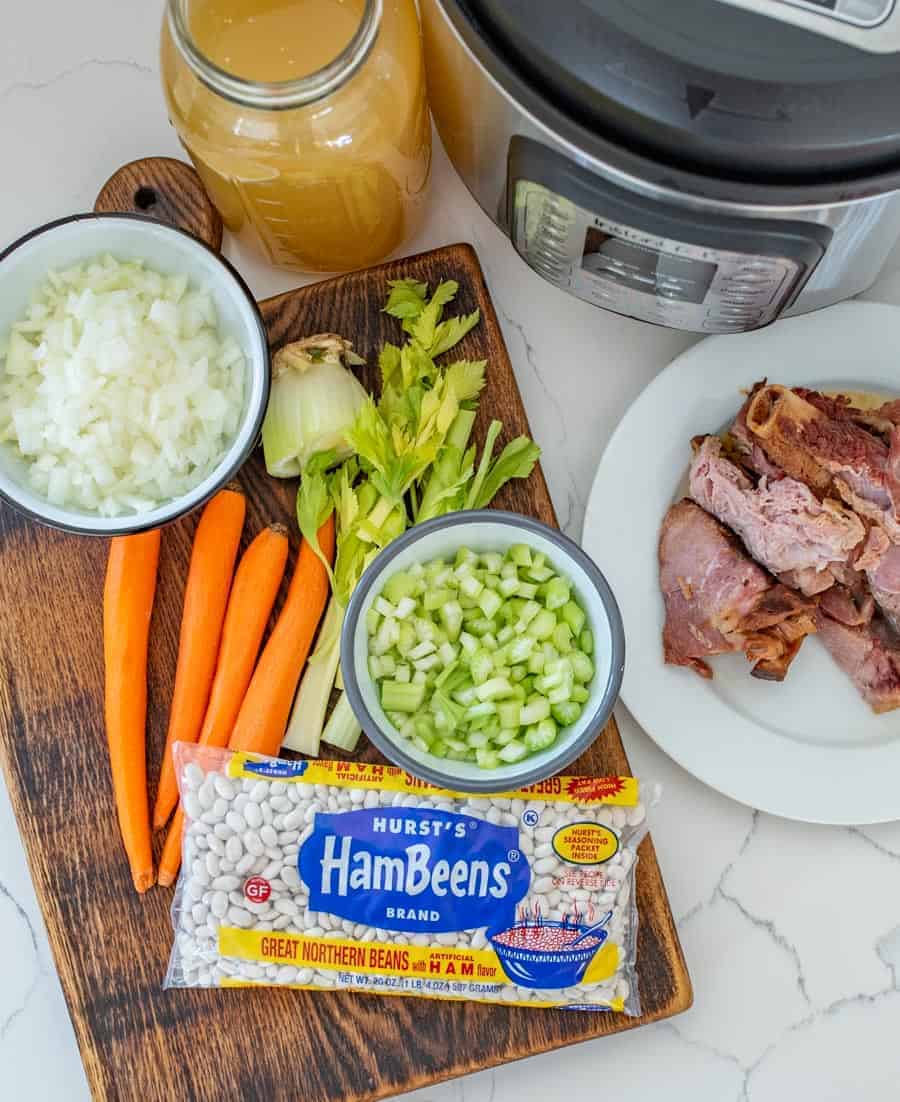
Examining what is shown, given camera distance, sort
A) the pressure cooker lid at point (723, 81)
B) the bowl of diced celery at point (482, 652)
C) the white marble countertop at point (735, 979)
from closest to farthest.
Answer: the pressure cooker lid at point (723, 81), the bowl of diced celery at point (482, 652), the white marble countertop at point (735, 979)

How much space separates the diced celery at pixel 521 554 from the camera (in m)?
1.26

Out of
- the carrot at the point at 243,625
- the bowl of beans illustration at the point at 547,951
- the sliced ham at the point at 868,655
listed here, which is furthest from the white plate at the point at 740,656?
the carrot at the point at 243,625

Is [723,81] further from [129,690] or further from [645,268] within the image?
[129,690]

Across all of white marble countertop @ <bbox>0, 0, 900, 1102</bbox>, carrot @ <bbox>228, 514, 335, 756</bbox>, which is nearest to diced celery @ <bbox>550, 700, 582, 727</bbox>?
white marble countertop @ <bbox>0, 0, 900, 1102</bbox>

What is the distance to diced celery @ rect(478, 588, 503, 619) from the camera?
1254 millimetres

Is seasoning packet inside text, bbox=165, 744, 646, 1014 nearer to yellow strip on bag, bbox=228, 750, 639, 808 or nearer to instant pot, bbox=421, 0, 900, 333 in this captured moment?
yellow strip on bag, bbox=228, 750, 639, 808

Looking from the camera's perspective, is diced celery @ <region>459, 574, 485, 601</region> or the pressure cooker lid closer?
the pressure cooker lid

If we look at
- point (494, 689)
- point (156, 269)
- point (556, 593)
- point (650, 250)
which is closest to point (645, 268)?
point (650, 250)

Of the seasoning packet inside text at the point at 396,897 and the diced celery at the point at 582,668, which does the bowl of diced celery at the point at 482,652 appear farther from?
the seasoning packet inside text at the point at 396,897

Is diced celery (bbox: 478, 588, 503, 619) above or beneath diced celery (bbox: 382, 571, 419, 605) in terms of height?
above

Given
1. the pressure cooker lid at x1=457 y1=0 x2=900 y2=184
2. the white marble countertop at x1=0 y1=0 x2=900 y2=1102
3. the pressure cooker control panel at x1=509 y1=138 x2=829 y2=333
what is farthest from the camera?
the white marble countertop at x1=0 y1=0 x2=900 y2=1102

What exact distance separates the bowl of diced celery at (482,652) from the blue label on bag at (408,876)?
0.14m

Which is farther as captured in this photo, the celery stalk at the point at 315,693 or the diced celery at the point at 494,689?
the celery stalk at the point at 315,693

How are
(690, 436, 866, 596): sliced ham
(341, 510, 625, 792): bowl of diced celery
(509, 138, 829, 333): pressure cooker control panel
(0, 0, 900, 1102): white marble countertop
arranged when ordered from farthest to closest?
1. (0, 0, 900, 1102): white marble countertop
2. (690, 436, 866, 596): sliced ham
3. (341, 510, 625, 792): bowl of diced celery
4. (509, 138, 829, 333): pressure cooker control panel
